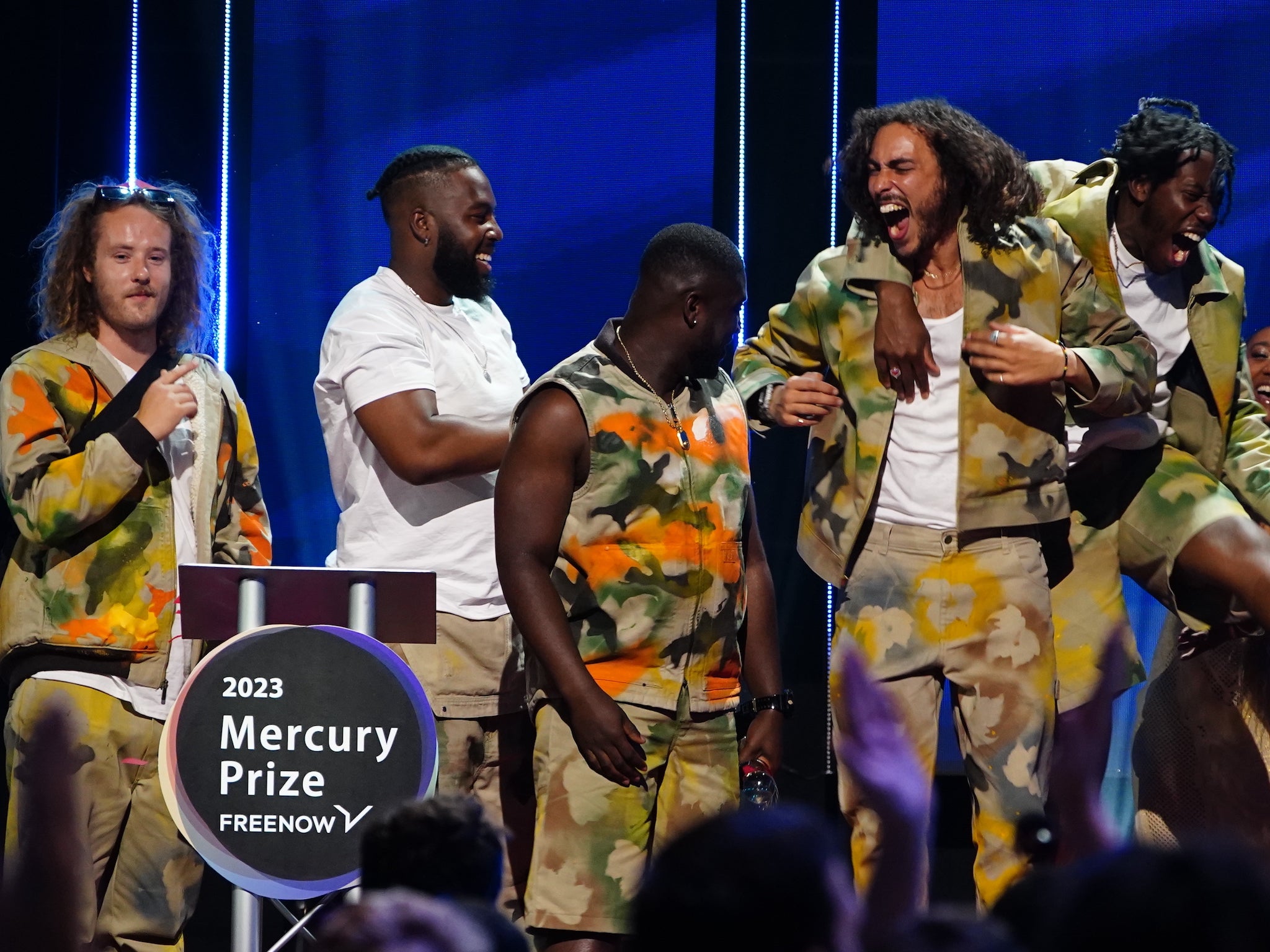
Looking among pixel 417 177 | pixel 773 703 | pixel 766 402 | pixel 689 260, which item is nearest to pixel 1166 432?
pixel 766 402

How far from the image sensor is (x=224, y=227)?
572cm

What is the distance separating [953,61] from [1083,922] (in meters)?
4.65

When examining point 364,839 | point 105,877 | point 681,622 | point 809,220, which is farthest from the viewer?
point 809,220

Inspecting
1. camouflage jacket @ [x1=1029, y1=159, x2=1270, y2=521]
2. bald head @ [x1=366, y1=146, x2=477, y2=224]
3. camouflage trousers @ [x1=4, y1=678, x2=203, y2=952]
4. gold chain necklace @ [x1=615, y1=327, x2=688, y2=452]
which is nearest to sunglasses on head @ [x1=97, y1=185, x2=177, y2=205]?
bald head @ [x1=366, y1=146, x2=477, y2=224]

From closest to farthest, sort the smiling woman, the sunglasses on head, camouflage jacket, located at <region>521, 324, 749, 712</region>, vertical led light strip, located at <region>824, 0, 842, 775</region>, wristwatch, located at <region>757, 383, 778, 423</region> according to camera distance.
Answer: camouflage jacket, located at <region>521, 324, 749, 712</region> < wristwatch, located at <region>757, 383, 778, 423</region> < the sunglasses on head < the smiling woman < vertical led light strip, located at <region>824, 0, 842, 775</region>

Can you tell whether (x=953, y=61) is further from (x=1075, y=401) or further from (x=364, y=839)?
(x=364, y=839)

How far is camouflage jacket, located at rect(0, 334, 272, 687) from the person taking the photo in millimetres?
4051

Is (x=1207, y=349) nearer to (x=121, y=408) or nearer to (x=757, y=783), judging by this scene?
(x=757, y=783)

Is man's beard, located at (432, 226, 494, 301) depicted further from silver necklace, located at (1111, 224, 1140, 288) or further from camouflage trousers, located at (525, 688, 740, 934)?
silver necklace, located at (1111, 224, 1140, 288)

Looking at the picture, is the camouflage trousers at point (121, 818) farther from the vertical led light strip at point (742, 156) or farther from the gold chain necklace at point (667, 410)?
the vertical led light strip at point (742, 156)

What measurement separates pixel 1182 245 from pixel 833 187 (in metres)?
1.64

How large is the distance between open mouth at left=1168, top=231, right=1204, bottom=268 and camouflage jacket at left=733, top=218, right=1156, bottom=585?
277mm

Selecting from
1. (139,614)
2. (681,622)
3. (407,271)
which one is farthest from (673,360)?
(139,614)

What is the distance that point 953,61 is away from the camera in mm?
5668
